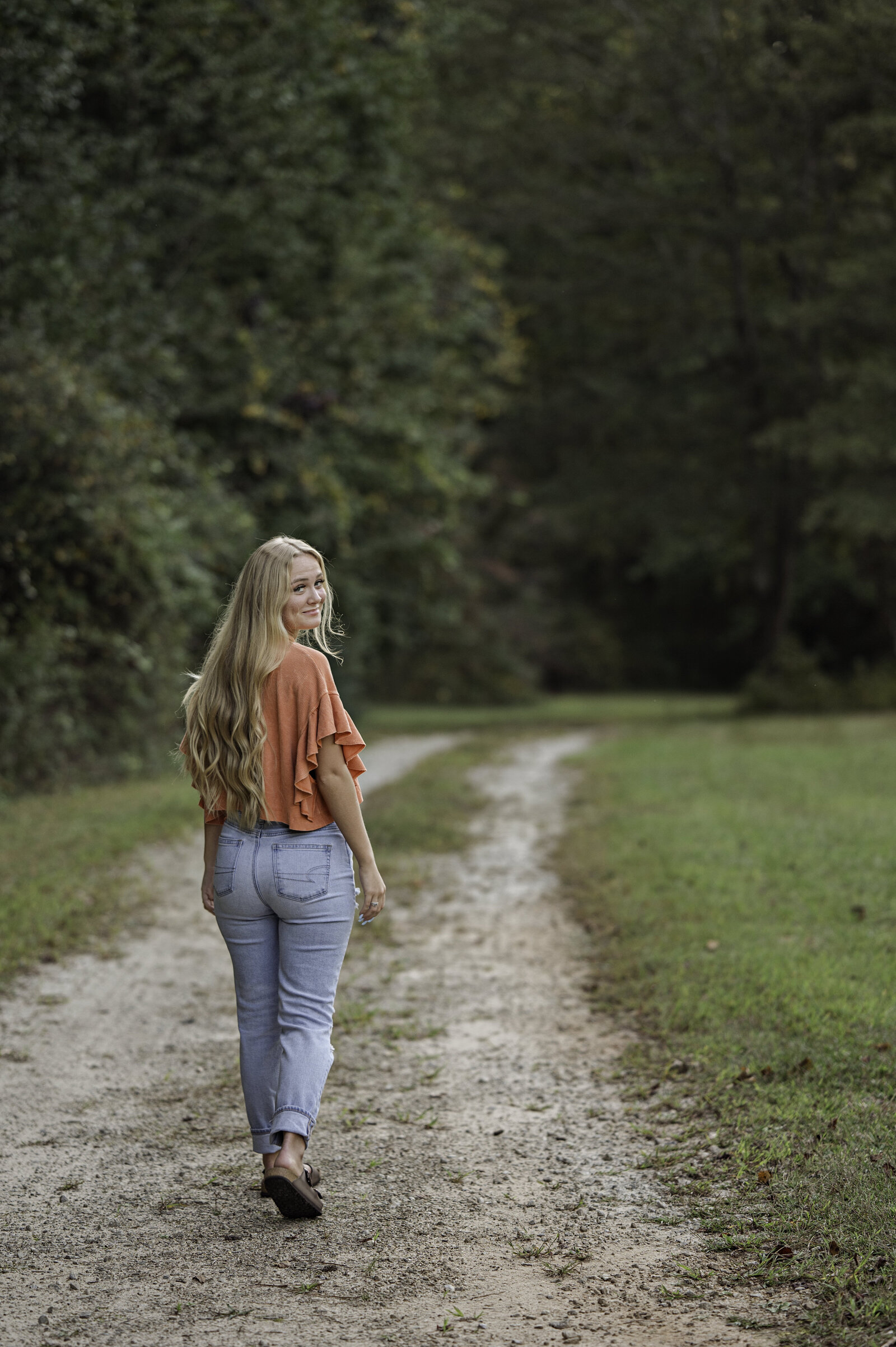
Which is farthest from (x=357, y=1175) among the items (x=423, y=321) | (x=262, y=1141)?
(x=423, y=321)

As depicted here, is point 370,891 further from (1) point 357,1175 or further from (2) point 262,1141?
(1) point 357,1175

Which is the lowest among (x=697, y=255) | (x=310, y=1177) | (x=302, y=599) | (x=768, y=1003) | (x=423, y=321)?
(x=768, y=1003)

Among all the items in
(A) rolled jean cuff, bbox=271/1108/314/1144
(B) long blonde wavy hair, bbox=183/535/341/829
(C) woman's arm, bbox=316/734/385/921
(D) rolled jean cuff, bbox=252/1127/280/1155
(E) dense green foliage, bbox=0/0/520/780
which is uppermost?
(E) dense green foliage, bbox=0/0/520/780

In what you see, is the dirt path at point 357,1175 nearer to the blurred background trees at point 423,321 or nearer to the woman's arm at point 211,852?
the woman's arm at point 211,852

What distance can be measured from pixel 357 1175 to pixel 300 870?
1.13 m

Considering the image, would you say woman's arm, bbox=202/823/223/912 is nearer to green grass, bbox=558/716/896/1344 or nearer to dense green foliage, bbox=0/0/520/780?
green grass, bbox=558/716/896/1344

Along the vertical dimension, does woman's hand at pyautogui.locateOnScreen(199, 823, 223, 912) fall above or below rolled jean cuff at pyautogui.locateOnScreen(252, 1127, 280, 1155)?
above

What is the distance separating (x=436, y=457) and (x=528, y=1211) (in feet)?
54.0

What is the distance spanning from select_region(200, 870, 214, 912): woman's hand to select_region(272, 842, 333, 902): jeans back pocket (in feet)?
0.91

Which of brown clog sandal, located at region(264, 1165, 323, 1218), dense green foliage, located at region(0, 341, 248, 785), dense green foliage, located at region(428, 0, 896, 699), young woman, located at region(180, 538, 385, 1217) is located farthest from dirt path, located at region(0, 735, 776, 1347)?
dense green foliage, located at region(428, 0, 896, 699)

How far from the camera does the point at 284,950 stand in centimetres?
400

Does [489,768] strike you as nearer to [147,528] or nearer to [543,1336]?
[147,528]

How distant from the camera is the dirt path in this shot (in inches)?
132

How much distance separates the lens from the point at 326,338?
17.4 metres
